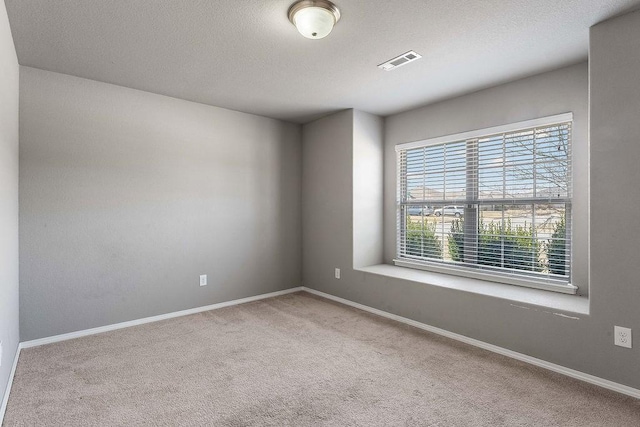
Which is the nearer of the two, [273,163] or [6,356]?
[6,356]

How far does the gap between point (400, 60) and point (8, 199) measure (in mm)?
3025

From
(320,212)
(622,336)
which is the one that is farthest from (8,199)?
(622,336)

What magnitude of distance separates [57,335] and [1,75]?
2.19 m

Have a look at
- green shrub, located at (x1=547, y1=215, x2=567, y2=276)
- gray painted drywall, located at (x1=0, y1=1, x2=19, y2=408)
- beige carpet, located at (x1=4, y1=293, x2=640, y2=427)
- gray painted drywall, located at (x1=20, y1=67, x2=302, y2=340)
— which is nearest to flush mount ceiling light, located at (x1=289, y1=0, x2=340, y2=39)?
gray painted drywall, located at (x1=0, y1=1, x2=19, y2=408)

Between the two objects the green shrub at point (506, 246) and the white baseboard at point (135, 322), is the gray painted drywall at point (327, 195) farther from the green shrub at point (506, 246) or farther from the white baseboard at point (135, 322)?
the green shrub at point (506, 246)

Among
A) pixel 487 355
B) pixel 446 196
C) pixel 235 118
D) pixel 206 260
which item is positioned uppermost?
pixel 235 118

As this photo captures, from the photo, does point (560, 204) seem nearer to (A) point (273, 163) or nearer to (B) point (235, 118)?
(A) point (273, 163)

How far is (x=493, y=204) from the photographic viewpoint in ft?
11.4

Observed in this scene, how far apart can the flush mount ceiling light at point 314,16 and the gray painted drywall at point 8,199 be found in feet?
5.59

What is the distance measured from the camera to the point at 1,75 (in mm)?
2098

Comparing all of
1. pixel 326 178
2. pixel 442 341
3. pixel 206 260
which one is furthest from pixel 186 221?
pixel 442 341

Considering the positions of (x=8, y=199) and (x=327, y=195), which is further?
(x=327, y=195)

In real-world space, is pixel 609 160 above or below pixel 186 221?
above

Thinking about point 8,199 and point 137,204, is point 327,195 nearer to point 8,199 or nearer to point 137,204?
point 137,204
